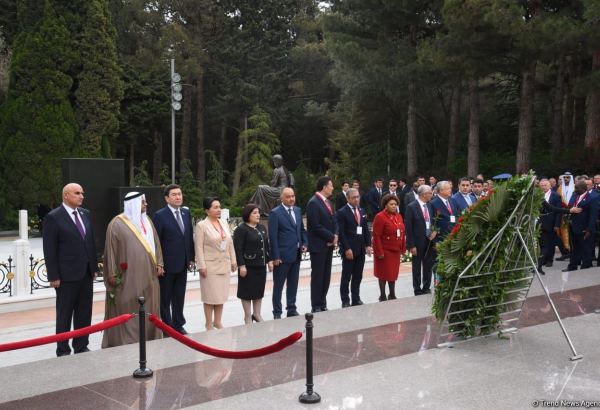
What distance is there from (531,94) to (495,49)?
242cm

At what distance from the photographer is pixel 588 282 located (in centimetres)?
1041

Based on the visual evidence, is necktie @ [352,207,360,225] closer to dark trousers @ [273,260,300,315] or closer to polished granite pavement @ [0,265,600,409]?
dark trousers @ [273,260,300,315]

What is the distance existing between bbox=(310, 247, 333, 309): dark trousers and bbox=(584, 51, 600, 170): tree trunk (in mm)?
14513

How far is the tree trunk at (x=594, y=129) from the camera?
20484 millimetres

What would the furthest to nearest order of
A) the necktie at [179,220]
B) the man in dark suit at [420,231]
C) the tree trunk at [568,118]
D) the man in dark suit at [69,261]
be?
the tree trunk at [568,118] → the man in dark suit at [420,231] → the necktie at [179,220] → the man in dark suit at [69,261]

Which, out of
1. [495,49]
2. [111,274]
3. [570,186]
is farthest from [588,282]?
[495,49]

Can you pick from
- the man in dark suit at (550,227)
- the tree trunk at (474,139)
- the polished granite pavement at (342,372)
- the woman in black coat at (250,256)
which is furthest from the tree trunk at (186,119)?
the polished granite pavement at (342,372)

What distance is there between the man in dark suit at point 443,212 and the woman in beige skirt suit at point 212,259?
3638mm

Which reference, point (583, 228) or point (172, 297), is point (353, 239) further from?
point (583, 228)

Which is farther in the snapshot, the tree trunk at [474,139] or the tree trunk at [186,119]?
the tree trunk at [186,119]

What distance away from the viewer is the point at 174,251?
7734 millimetres

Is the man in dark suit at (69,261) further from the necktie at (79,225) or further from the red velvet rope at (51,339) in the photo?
the red velvet rope at (51,339)

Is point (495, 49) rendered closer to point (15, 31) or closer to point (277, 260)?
point (277, 260)

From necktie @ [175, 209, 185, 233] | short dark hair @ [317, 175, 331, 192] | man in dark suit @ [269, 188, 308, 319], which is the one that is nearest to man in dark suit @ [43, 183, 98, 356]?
necktie @ [175, 209, 185, 233]
